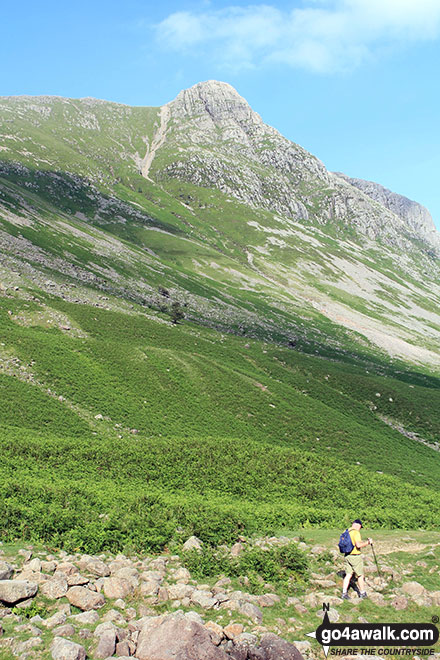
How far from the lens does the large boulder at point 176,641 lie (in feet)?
31.2

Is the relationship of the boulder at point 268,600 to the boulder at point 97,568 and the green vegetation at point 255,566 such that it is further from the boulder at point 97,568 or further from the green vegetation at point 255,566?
the boulder at point 97,568

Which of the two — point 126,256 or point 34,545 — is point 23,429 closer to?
point 34,545

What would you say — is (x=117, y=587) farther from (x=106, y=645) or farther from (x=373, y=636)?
(x=373, y=636)

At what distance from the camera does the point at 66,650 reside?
9.30 meters

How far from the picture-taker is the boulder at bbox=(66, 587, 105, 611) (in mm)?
11555

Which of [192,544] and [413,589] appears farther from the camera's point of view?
[192,544]

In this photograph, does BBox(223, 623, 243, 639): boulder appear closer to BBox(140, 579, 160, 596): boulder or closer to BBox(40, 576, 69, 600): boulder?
BBox(140, 579, 160, 596): boulder

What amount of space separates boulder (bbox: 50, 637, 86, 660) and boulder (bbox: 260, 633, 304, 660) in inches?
182

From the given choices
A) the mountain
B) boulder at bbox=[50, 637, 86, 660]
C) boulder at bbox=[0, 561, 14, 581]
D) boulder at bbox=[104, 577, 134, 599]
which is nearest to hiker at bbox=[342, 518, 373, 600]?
the mountain

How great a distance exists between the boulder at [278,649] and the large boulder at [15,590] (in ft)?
23.0

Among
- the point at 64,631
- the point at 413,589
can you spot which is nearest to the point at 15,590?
the point at 64,631

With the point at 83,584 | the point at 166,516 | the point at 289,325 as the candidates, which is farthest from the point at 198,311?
the point at 83,584

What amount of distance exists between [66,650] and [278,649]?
535cm

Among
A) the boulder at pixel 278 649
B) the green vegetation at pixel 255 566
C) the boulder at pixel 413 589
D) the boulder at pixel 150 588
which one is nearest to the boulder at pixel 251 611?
the boulder at pixel 278 649
